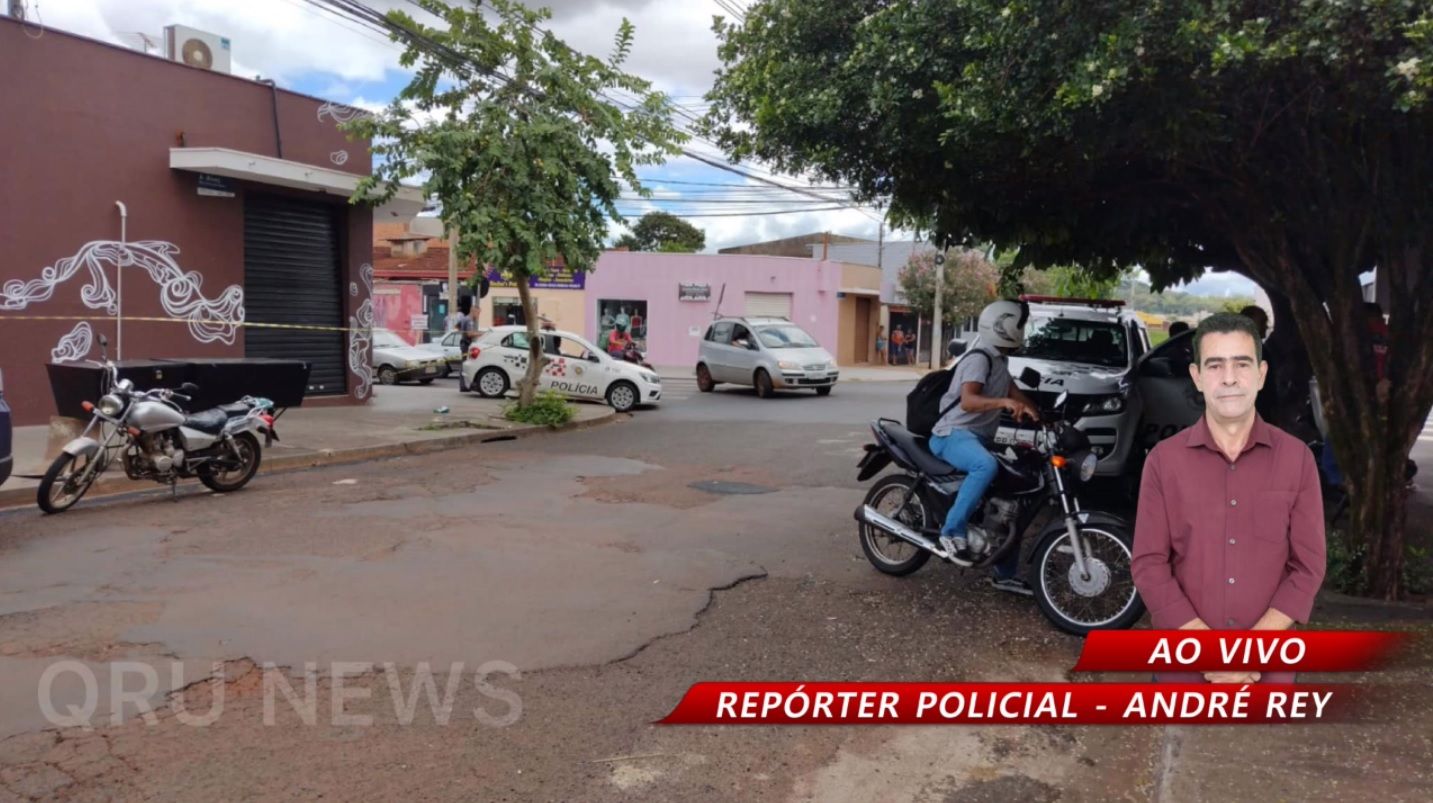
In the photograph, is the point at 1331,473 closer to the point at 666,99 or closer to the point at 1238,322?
the point at 1238,322

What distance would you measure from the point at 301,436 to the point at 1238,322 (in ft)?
41.2

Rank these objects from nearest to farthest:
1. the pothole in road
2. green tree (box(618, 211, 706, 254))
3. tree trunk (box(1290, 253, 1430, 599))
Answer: tree trunk (box(1290, 253, 1430, 599)) → the pothole in road → green tree (box(618, 211, 706, 254))

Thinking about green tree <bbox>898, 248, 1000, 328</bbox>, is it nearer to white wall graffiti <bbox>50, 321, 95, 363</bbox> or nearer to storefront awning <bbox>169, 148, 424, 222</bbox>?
storefront awning <bbox>169, 148, 424, 222</bbox>

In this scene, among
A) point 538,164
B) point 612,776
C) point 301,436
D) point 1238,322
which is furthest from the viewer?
point 538,164

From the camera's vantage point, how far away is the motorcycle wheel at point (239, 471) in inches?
389

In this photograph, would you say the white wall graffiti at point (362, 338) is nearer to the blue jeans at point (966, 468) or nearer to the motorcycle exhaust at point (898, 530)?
the motorcycle exhaust at point (898, 530)

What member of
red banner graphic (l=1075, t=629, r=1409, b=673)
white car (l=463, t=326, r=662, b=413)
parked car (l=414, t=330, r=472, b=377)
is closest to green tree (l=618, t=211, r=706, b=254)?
parked car (l=414, t=330, r=472, b=377)

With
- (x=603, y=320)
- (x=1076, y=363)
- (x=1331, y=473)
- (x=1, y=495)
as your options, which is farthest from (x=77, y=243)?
(x=603, y=320)

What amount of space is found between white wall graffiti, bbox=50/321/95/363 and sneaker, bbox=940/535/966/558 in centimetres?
1203

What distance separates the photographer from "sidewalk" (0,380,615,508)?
10305 mm

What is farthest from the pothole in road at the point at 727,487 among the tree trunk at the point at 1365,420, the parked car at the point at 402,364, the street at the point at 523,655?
the parked car at the point at 402,364

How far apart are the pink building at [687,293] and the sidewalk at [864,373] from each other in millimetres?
1865

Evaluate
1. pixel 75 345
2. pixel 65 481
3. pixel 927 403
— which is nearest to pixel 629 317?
pixel 75 345

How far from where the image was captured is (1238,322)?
2.85m
